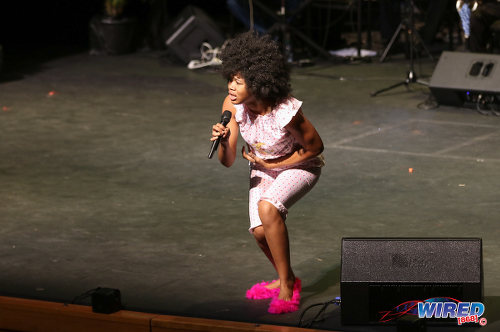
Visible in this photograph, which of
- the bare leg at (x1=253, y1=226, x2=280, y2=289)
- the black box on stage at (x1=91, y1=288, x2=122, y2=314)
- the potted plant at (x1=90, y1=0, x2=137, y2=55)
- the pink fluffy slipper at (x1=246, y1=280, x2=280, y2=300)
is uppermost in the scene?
the bare leg at (x1=253, y1=226, x2=280, y2=289)

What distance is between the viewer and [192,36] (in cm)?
1299

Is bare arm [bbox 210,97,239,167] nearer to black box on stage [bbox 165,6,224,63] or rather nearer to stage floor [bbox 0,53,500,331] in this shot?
stage floor [bbox 0,53,500,331]

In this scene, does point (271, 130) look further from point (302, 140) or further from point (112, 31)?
point (112, 31)

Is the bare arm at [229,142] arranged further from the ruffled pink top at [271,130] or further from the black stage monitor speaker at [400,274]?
the black stage monitor speaker at [400,274]

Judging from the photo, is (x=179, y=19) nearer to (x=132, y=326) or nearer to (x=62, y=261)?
(x=62, y=261)

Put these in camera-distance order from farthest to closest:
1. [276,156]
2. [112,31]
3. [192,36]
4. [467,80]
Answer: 1. [112,31]
2. [192,36]
3. [467,80]
4. [276,156]

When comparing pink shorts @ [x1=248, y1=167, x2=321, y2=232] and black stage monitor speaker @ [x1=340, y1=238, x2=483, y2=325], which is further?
pink shorts @ [x1=248, y1=167, x2=321, y2=232]

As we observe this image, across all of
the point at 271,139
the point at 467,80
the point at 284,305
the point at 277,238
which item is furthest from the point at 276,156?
the point at 467,80

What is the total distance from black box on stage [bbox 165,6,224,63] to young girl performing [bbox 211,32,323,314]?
8.52m

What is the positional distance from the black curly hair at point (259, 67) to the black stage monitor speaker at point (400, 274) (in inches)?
29.6

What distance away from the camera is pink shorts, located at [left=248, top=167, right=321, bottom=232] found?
4.39 metres

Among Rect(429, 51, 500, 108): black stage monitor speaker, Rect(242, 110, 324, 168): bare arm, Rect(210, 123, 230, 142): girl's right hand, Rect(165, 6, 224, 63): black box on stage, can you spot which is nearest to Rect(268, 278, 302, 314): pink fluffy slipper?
Rect(242, 110, 324, 168): bare arm

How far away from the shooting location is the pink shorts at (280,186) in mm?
4387

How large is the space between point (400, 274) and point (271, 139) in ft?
2.79
